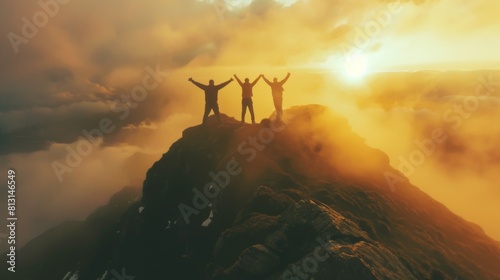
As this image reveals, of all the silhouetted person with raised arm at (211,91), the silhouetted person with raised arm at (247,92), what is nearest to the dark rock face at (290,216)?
the silhouetted person with raised arm at (247,92)

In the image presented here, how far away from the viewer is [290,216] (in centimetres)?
2181

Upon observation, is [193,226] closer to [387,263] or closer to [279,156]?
[279,156]

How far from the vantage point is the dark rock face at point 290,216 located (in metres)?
19.5

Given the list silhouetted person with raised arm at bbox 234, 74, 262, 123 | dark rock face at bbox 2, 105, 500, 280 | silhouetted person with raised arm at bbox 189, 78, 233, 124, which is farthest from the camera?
silhouetted person with raised arm at bbox 189, 78, 233, 124

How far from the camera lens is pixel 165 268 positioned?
50500 mm

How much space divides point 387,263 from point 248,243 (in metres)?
10.5

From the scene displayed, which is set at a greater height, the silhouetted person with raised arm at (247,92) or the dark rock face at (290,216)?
the silhouetted person with raised arm at (247,92)

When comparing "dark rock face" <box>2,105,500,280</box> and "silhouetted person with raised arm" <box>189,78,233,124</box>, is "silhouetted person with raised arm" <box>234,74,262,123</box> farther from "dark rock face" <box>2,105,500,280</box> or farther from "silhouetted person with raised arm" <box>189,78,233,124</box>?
"dark rock face" <box>2,105,500,280</box>

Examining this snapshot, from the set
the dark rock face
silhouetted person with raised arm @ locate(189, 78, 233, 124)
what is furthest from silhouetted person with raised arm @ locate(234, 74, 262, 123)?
the dark rock face

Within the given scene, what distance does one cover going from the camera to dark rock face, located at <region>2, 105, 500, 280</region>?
64.0 ft

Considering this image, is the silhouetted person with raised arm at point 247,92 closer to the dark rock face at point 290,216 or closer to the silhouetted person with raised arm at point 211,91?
the silhouetted person with raised arm at point 211,91

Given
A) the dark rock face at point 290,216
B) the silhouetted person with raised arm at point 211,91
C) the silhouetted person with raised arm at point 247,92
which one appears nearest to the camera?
the dark rock face at point 290,216

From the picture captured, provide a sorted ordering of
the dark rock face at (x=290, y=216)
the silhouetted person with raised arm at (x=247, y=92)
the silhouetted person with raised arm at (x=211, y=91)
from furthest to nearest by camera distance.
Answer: the silhouetted person with raised arm at (x=211, y=91)
the silhouetted person with raised arm at (x=247, y=92)
the dark rock face at (x=290, y=216)

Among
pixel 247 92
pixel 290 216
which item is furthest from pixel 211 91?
pixel 290 216
